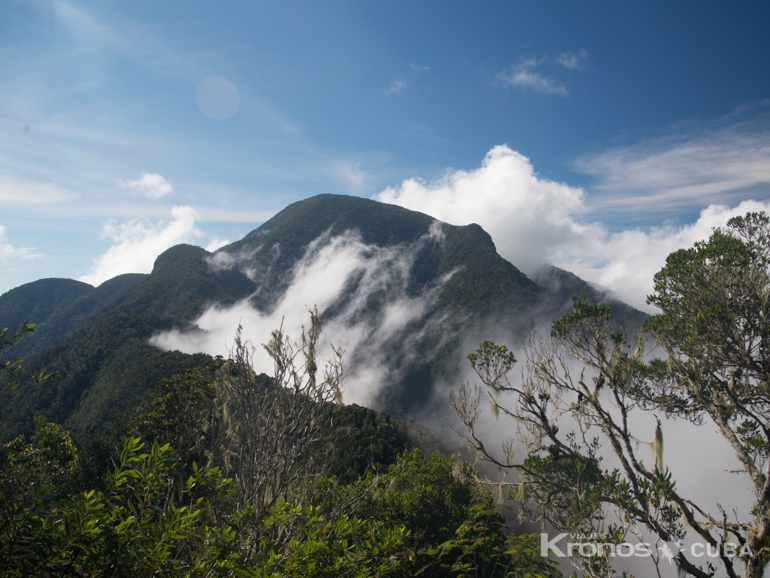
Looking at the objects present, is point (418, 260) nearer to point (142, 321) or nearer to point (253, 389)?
point (142, 321)

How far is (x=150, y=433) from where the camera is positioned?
14516mm

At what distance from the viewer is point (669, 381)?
34.2 feet

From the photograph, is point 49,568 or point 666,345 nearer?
point 49,568

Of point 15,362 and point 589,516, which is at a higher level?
point 15,362

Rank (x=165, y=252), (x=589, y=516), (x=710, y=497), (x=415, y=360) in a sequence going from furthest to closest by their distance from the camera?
(x=165, y=252) < (x=415, y=360) < (x=710, y=497) < (x=589, y=516)

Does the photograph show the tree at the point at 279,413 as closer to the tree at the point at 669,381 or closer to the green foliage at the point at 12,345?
the green foliage at the point at 12,345

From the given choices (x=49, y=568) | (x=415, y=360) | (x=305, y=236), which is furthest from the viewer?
(x=305, y=236)

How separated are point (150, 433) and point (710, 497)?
110 ft

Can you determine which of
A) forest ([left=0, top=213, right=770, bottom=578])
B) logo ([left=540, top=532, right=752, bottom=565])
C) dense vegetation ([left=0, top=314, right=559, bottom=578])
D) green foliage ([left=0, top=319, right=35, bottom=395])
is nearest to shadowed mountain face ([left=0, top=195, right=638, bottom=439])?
dense vegetation ([left=0, top=314, right=559, bottom=578])

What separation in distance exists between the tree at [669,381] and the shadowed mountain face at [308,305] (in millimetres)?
47909

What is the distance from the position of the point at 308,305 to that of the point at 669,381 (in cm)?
6253

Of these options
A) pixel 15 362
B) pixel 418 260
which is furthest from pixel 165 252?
pixel 15 362

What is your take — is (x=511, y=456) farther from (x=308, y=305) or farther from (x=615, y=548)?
(x=308, y=305)

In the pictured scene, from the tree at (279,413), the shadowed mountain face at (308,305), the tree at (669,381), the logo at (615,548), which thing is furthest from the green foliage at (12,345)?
the shadowed mountain face at (308,305)
